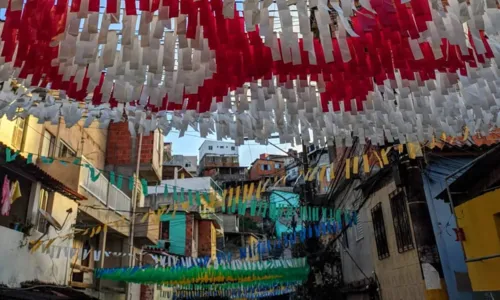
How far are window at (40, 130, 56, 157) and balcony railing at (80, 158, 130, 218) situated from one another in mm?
1150

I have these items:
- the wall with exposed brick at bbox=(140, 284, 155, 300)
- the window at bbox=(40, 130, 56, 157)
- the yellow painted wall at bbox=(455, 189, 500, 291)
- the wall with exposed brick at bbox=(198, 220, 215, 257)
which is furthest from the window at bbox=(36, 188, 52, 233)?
the wall with exposed brick at bbox=(198, 220, 215, 257)

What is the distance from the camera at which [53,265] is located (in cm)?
1258

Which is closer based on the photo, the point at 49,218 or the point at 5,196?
the point at 5,196

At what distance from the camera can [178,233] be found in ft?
102

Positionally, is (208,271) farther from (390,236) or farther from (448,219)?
(448,219)

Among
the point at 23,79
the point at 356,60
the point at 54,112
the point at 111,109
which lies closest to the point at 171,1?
the point at 356,60

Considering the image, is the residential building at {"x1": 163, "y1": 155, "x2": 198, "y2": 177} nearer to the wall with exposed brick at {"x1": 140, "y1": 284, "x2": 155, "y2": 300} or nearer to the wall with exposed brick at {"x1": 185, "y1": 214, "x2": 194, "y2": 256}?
the wall with exposed brick at {"x1": 185, "y1": 214, "x2": 194, "y2": 256}

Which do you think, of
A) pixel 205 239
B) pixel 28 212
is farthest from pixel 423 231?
pixel 205 239

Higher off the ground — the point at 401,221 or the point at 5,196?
the point at 5,196

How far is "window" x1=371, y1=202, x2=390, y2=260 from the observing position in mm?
11781

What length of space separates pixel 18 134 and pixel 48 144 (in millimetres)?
2077

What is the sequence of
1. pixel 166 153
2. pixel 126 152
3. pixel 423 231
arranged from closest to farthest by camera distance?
pixel 423 231 < pixel 126 152 < pixel 166 153

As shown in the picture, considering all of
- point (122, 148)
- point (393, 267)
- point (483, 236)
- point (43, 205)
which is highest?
point (122, 148)

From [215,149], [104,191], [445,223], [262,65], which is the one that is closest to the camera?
[262,65]
